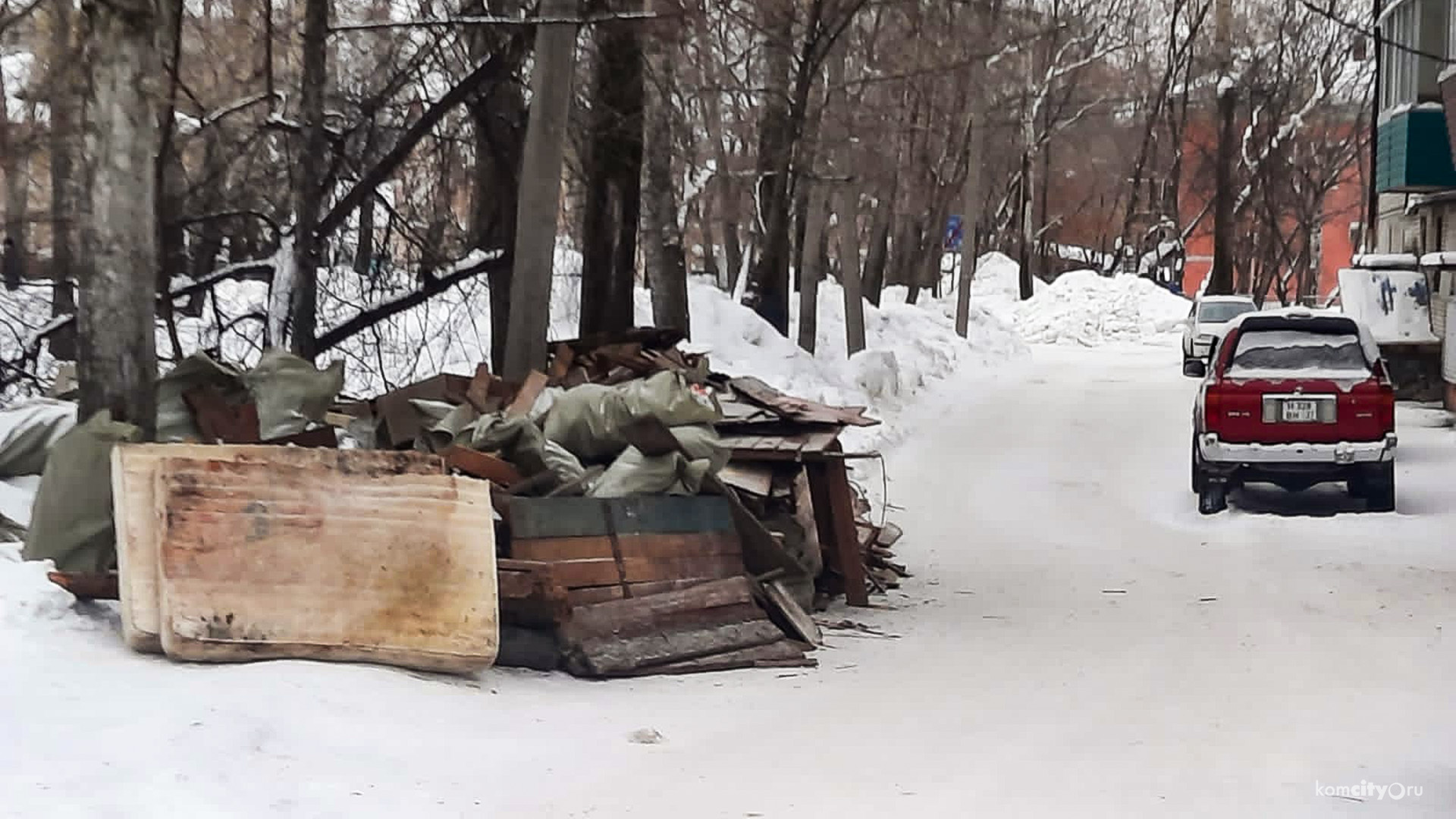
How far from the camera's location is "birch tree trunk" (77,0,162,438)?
892 centimetres

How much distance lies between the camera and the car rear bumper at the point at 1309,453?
14.4 metres

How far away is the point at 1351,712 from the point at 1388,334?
710 inches

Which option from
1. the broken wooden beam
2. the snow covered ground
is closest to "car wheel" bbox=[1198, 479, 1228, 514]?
the snow covered ground

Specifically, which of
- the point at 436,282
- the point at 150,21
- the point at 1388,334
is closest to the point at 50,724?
the point at 150,21

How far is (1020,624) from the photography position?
10586 mm

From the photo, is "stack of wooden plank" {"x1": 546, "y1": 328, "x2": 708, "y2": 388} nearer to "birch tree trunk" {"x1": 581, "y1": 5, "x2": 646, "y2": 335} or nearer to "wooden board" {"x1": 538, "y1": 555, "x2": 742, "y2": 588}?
"birch tree trunk" {"x1": 581, "y1": 5, "x2": 646, "y2": 335}

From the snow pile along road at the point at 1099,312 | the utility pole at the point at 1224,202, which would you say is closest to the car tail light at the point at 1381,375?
the utility pole at the point at 1224,202

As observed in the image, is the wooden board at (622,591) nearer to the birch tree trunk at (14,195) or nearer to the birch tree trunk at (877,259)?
the birch tree trunk at (14,195)

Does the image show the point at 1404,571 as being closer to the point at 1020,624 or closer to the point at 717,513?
the point at 1020,624

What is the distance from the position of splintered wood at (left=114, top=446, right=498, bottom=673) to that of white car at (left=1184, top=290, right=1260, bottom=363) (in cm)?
2608

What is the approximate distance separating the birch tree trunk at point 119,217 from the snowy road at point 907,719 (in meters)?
2.20

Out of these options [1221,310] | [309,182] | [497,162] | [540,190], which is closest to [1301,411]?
[540,190]

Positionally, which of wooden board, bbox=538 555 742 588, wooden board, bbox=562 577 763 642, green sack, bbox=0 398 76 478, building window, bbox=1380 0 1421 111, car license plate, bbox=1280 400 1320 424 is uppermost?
building window, bbox=1380 0 1421 111

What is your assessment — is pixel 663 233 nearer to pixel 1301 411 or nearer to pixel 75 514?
pixel 1301 411
